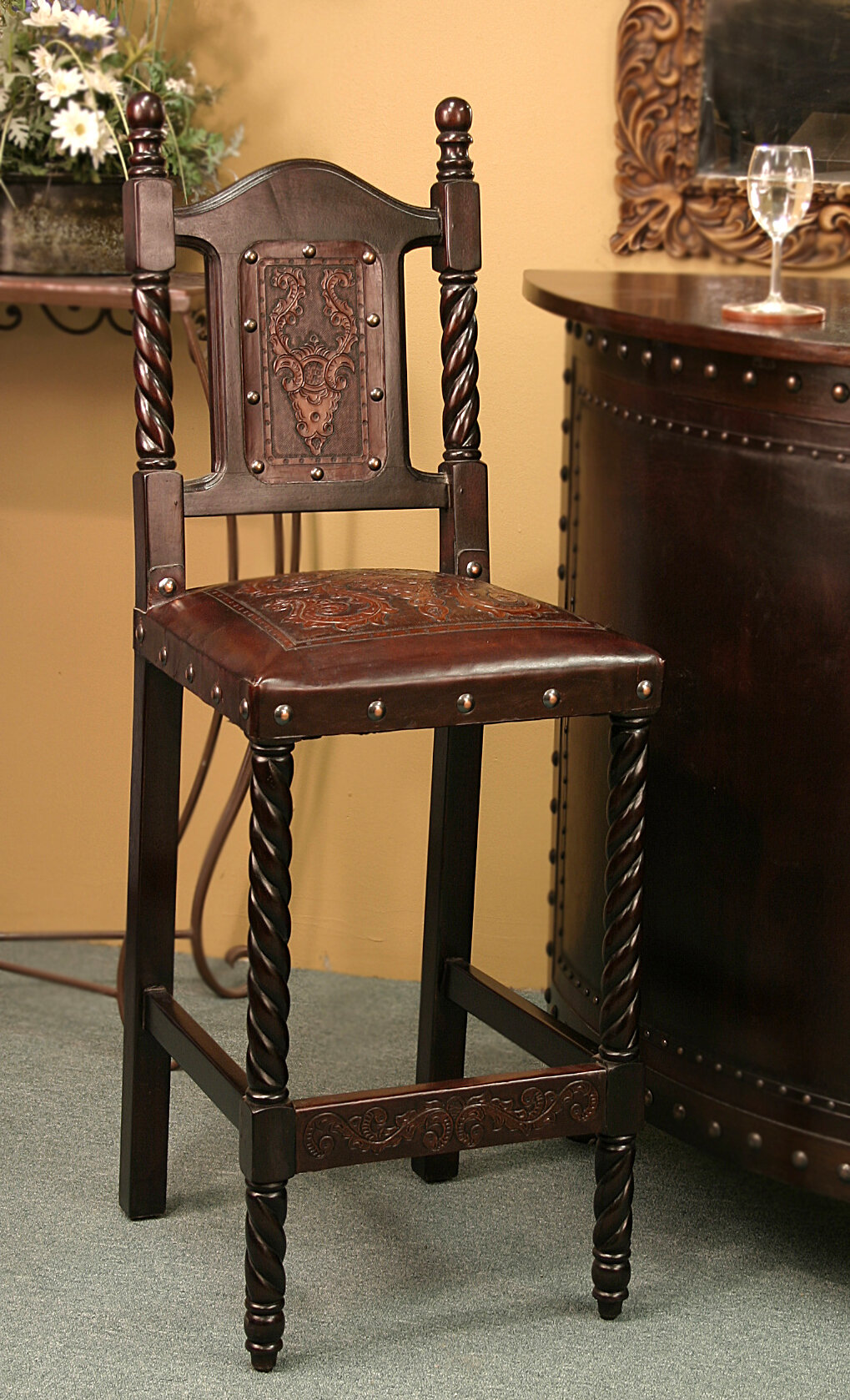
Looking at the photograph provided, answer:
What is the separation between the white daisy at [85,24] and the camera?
2.29 meters

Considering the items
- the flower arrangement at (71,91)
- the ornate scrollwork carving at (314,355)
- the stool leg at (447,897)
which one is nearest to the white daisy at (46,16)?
A: the flower arrangement at (71,91)

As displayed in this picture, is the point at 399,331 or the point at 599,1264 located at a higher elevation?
the point at 399,331

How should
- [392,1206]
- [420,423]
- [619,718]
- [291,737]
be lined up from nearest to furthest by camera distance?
[291,737] < [619,718] < [392,1206] < [420,423]

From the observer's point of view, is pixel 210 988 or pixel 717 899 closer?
pixel 717 899

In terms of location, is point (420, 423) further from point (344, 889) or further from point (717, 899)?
point (717, 899)

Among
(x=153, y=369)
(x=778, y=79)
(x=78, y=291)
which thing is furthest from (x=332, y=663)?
(x=778, y=79)

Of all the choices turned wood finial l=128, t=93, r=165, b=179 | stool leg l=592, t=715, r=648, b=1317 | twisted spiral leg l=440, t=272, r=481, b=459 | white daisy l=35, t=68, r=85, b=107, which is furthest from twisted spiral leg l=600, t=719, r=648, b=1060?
white daisy l=35, t=68, r=85, b=107

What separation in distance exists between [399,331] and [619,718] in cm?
54

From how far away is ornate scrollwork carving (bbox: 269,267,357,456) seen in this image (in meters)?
1.92

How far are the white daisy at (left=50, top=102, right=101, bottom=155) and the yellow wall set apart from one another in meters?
0.39

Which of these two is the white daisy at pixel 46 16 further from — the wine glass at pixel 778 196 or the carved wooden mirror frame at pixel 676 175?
the wine glass at pixel 778 196

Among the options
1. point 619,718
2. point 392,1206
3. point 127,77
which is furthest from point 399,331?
point 392,1206

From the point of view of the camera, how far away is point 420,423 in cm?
269

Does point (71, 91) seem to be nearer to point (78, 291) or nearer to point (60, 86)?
point (60, 86)
